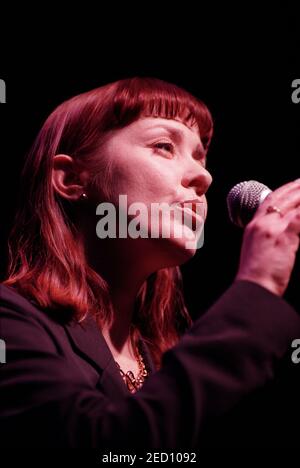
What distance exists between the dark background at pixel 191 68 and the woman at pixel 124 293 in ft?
1.52

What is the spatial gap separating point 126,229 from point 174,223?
12cm

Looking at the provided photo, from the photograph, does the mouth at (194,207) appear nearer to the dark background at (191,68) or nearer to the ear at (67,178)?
the ear at (67,178)

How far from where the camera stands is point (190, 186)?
1.30 meters

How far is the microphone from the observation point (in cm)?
117

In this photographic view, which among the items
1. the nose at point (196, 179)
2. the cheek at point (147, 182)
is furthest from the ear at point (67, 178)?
the nose at point (196, 179)

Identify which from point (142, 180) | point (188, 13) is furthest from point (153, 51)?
point (142, 180)

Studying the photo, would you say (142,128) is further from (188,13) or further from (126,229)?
(188,13)

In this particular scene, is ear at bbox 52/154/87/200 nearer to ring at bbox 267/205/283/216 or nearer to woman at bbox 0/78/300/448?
woman at bbox 0/78/300/448

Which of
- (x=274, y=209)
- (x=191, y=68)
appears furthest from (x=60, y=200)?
(x=191, y=68)

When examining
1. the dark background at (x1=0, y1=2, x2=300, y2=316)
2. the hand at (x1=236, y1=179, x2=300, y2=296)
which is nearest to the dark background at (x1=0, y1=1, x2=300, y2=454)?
the dark background at (x1=0, y1=2, x2=300, y2=316)

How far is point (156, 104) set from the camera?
4.51 feet

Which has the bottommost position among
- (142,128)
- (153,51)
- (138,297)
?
(138,297)

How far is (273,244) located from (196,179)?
400mm

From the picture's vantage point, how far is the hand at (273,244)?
92cm
